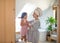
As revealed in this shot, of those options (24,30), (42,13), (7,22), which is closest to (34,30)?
(24,30)

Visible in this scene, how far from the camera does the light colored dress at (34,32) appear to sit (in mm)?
2717

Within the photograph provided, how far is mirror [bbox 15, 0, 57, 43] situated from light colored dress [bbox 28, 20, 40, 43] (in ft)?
0.20

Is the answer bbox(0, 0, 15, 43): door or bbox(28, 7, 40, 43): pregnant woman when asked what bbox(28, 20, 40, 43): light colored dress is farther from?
bbox(0, 0, 15, 43): door

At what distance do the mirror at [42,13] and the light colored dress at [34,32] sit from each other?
0.06 meters

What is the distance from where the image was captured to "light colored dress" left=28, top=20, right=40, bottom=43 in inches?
107

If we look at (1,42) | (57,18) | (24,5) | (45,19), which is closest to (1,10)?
(24,5)

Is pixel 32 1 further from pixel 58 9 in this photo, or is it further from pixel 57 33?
pixel 57 33

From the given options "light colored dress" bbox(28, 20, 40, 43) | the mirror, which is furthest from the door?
"light colored dress" bbox(28, 20, 40, 43)

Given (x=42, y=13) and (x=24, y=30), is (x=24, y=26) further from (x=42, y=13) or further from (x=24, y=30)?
(x=42, y=13)

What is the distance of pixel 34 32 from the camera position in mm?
2723

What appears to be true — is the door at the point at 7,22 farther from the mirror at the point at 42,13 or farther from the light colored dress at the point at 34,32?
the light colored dress at the point at 34,32

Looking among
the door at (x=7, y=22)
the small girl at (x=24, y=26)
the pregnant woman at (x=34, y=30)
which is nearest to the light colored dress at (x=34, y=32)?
the pregnant woman at (x=34, y=30)

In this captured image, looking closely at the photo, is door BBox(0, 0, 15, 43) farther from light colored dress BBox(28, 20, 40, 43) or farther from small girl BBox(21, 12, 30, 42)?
light colored dress BBox(28, 20, 40, 43)

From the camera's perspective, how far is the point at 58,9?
9.11ft
